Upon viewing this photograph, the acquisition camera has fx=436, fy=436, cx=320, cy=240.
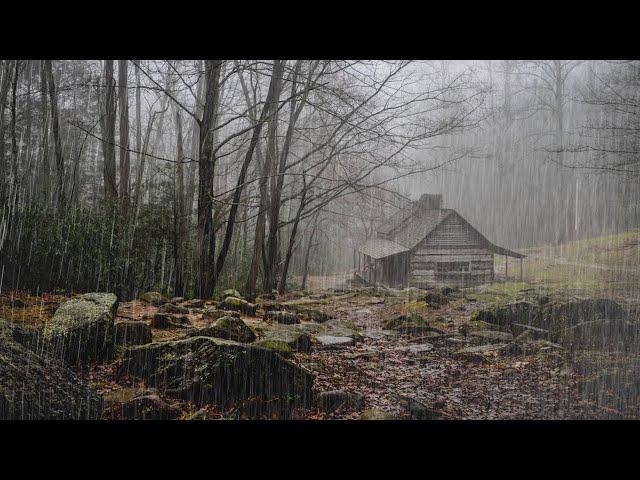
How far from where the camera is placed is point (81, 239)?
3477 millimetres

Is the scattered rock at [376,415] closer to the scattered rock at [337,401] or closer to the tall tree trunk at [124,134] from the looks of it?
the scattered rock at [337,401]

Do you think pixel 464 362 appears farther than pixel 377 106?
No

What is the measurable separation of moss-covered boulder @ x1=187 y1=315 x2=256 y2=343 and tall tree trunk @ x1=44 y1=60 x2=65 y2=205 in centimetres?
158

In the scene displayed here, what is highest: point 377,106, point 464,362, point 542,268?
point 377,106

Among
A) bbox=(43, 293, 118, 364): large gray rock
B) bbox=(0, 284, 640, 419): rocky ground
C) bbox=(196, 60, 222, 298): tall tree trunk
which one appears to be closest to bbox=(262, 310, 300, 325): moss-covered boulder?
bbox=(0, 284, 640, 419): rocky ground

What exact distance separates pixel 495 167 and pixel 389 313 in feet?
4.72

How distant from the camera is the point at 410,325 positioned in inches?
134

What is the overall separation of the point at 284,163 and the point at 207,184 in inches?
25.4

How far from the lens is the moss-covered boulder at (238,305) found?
3502 millimetres

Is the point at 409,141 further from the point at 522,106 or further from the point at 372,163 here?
the point at 522,106

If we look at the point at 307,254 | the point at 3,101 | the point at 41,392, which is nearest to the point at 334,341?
the point at 307,254

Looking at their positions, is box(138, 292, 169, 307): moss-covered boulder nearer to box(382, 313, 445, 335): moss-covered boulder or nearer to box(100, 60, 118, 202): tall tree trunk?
box(100, 60, 118, 202): tall tree trunk
